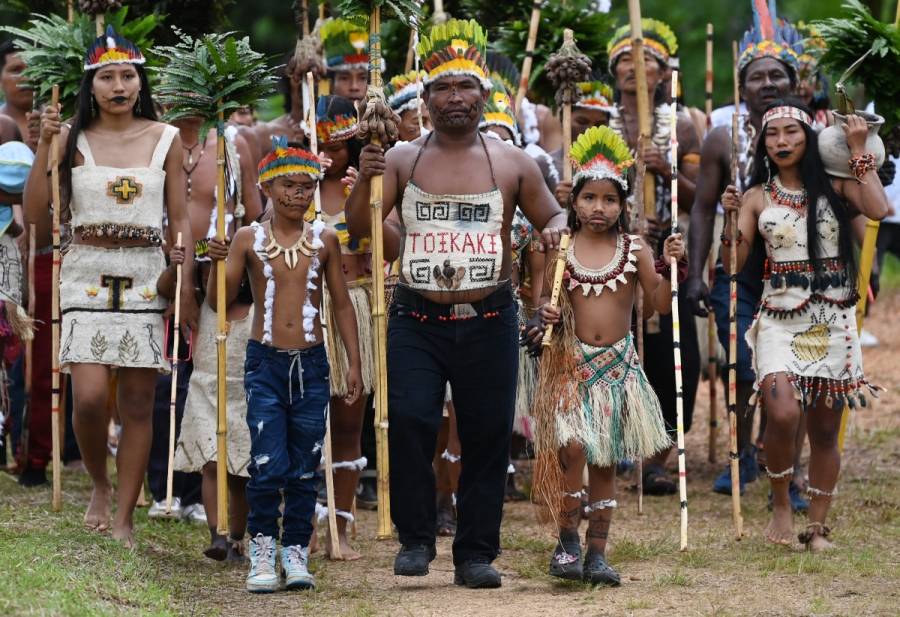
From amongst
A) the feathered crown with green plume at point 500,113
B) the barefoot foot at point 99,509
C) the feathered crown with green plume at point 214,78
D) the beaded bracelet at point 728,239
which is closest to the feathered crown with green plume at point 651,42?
the feathered crown with green plume at point 500,113

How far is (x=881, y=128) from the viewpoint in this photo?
8.52 meters

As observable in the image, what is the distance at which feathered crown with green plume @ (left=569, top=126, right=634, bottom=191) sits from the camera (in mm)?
7359

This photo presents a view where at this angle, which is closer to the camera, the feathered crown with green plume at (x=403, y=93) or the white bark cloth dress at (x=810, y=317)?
the white bark cloth dress at (x=810, y=317)

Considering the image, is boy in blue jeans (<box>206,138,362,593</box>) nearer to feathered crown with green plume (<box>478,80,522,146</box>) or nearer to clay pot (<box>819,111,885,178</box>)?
feathered crown with green plume (<box>478,80,522,146</box>)

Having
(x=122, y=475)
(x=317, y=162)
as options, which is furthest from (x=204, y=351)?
(x=317, y=162)

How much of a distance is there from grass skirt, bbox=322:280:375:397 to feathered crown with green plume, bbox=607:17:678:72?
285cm

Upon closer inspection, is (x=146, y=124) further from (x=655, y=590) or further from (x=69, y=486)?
(x=655, y=590)

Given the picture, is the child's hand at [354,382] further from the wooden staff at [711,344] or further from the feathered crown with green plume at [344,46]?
the wooden staff at [711,344]

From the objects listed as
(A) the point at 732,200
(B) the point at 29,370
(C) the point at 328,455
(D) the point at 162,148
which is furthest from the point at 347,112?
(B) the point at 29,370

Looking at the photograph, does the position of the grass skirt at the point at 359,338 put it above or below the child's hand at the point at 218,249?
below

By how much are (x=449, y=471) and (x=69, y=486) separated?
2.45 metres

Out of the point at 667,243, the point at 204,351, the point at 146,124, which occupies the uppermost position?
the point at 146,124

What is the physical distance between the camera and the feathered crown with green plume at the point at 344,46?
381 inches

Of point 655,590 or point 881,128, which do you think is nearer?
point 655,590
